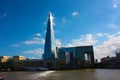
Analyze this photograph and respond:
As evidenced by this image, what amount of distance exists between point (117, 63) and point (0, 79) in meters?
155

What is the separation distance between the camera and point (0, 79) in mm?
48031

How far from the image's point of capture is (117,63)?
614 ft

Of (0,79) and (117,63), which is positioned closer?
(0,79)
